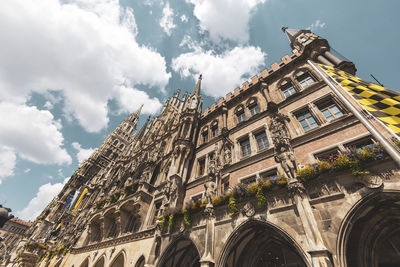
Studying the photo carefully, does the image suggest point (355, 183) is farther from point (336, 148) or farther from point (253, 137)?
point (253, 137)

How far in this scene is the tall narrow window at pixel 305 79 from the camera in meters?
14.5

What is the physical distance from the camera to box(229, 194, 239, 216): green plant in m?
9.74

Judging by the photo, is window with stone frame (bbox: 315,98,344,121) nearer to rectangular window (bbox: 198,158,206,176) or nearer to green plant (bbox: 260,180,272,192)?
green plant (bbox: 260,180,272,192)

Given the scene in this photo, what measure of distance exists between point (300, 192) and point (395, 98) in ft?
16.2

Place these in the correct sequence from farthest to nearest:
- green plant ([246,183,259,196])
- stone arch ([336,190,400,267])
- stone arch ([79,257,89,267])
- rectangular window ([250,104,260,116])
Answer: stone arch ([79,257,89,267]) < rectangular window ([250,104,260,116]) < green plant ([246,183,259,196]) < stone arch ([336,190,400,267])

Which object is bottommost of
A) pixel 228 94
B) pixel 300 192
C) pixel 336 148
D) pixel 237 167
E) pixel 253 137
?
pixel 300 192

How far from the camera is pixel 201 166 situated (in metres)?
17.7

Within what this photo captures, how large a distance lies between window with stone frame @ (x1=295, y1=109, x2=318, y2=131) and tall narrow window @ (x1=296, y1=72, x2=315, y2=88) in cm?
311

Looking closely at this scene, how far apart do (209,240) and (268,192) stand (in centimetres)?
436

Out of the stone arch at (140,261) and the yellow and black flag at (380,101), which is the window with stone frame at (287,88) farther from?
the stone arch at (140,261)

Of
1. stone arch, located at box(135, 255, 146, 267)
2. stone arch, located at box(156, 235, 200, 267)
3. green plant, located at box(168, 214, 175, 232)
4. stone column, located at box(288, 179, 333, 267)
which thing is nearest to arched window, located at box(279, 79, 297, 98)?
stone column, located at box(288, 179, 333, 267)

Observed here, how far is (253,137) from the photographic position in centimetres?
1458

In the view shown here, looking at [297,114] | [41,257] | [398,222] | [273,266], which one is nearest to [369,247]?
[398,222]

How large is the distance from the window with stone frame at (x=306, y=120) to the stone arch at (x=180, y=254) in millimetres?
11437
